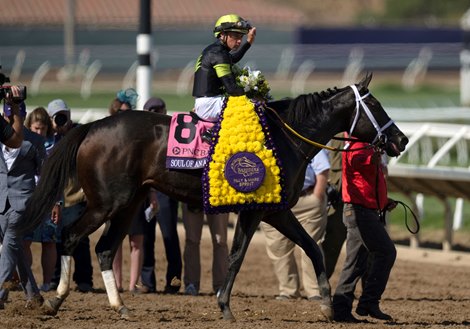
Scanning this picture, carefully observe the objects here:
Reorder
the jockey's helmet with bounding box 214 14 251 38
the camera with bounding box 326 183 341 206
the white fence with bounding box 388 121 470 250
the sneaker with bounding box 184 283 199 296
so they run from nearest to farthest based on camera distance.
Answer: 1. the jockey's helmet with bounding box 214 14 251 38
2. the camera with bounding box 326 183 341 206
3. the sneaker with bounding box 184 283 199 296
4. the white fence with bounding box 388 121 470 250

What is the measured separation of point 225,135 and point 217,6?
40.1 metres

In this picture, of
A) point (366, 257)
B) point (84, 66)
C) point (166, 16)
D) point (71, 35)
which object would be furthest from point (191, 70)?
point (366, 257)

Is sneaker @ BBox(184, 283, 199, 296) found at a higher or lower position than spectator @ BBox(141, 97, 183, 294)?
lower

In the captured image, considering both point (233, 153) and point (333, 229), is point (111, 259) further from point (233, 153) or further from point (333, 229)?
point (333, 229)

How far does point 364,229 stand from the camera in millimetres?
9055

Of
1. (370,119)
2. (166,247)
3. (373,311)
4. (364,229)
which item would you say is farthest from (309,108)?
(166,247)

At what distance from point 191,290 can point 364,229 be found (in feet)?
8.69

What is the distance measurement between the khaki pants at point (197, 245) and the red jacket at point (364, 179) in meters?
2.28

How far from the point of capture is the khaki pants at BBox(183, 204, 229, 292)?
11141 mm

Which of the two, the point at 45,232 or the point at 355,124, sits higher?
the point at 355,124

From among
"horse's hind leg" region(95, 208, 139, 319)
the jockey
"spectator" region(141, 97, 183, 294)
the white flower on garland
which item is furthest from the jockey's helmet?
"spectator" region(141, 97, 183, 294)

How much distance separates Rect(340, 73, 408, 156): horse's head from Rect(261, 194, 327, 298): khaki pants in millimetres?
1731

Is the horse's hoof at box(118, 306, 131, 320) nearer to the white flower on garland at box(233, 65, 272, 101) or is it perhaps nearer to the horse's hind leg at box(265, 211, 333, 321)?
the horse's hind leg at box(265, 211, 333, 321)

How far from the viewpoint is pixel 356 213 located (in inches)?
358
